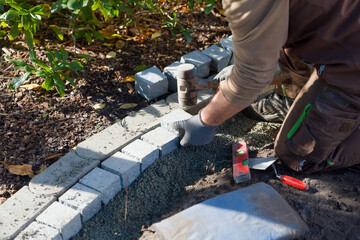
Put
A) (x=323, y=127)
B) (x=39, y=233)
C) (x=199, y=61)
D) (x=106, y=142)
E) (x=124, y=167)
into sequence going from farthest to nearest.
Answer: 1. (x=199, y=61)
2. (x=106, y=142)
3. (x=124, y=167)
4. (x=323, y=127)
5. (x=39, y=233)

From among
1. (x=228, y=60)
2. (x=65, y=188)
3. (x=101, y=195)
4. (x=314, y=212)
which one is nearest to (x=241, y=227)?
(x=314, y=212)

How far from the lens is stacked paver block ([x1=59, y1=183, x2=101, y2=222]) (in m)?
2.92

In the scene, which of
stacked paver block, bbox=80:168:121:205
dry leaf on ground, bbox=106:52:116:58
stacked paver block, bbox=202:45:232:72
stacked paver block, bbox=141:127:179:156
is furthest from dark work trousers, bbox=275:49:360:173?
dry leaf on ground, bbox=106:52:116:58

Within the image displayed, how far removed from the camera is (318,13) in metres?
2.67

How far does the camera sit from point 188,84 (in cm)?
362

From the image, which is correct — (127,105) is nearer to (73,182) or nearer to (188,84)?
(188,84)

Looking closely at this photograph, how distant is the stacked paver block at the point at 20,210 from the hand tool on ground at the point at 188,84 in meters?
1.43

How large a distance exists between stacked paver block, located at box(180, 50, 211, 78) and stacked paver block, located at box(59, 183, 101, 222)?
1753mm

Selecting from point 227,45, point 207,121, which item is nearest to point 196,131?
point 207,121

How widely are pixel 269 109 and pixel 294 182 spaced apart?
3.37 ft

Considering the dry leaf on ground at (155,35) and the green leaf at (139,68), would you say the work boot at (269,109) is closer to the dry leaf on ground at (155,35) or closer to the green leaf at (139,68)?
the green leaf at (139,68)

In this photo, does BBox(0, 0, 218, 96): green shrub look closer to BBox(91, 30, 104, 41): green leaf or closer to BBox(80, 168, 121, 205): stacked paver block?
BBox(91, 30, 104, 41): green leaf

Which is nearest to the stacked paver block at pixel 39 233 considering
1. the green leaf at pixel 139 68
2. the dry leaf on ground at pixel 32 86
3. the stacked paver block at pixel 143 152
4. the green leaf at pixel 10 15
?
the stacked paver block at pixel 143 152

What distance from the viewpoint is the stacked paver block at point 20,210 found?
2.77 meters
